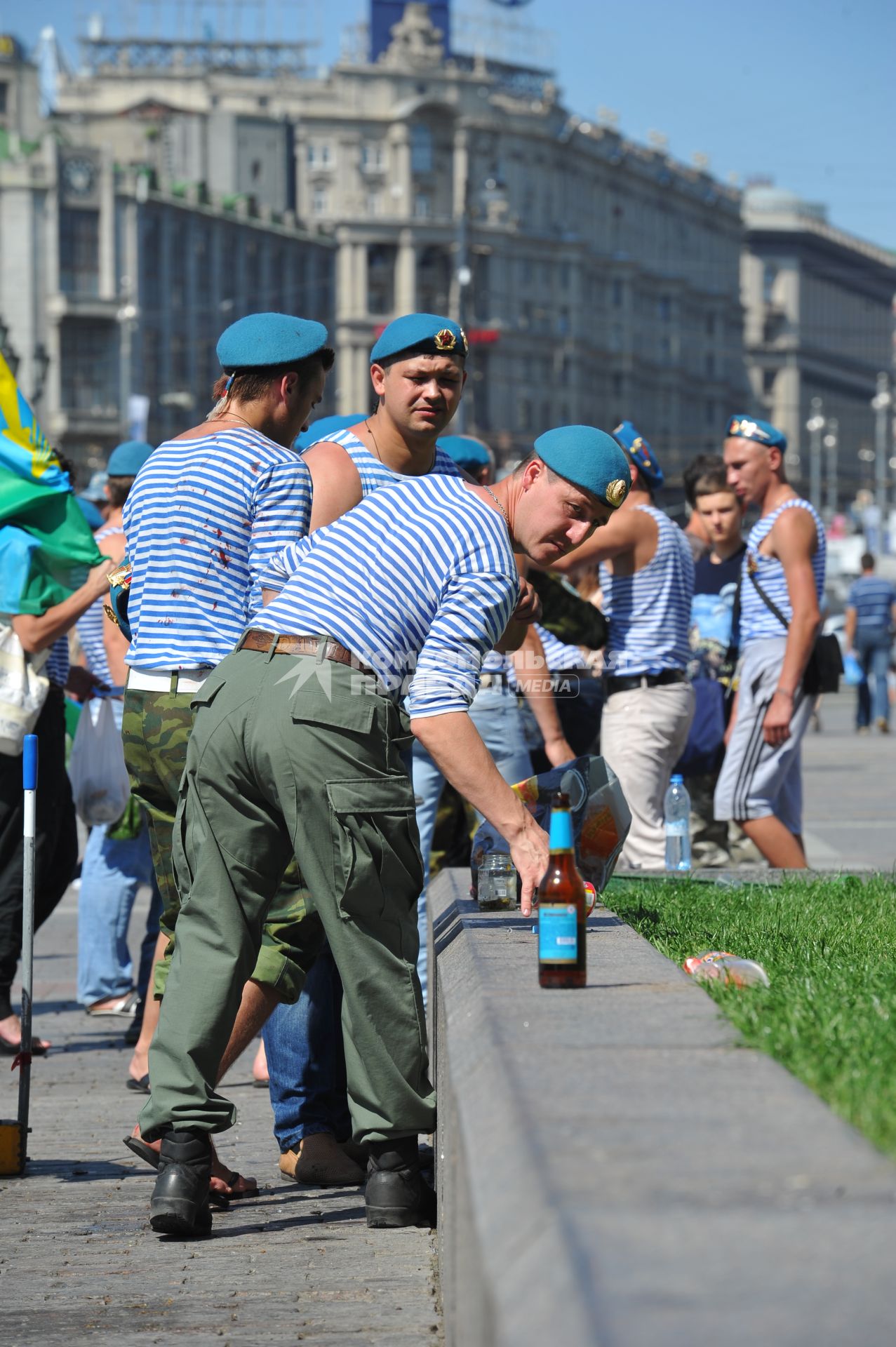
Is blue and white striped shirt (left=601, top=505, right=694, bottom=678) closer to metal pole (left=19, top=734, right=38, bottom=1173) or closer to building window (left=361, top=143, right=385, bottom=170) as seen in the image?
metal pole (left=19, top=734, right=38, bottom=1173)

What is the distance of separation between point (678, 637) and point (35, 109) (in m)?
112

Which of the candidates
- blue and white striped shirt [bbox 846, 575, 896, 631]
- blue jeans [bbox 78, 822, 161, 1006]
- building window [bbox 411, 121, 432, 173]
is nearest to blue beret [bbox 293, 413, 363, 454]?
blue jeans [bbox 78, 822, 161, 1006]

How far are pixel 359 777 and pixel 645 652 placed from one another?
3.95m

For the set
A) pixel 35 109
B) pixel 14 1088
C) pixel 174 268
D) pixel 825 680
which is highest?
pixel 35 109

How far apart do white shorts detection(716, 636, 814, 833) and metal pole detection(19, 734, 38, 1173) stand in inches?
132

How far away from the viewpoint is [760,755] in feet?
27.2

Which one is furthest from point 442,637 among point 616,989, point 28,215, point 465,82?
point 465,82

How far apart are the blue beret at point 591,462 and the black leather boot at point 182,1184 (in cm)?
161

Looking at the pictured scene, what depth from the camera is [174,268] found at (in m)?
107

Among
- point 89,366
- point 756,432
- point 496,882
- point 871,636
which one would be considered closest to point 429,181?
point 89,366

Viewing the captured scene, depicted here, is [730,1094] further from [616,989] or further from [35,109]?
[35,109]

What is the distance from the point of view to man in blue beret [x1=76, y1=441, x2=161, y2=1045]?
8250 mm

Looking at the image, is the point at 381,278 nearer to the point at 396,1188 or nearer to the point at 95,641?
the point at 95,641

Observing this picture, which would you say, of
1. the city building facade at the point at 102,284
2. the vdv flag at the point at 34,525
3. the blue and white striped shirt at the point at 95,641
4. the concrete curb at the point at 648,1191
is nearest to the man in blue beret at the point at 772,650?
the blue and white striped shirt at the point at 95,641
